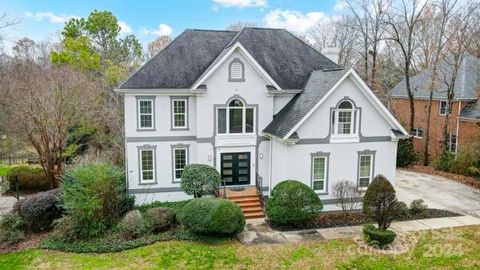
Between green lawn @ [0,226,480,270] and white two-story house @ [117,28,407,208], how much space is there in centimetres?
456

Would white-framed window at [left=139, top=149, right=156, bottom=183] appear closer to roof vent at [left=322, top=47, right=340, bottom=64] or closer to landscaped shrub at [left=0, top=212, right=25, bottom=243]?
landscaped shrub at [left=0, top=212, right=25, bottom=243]

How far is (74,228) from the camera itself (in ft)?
48.8

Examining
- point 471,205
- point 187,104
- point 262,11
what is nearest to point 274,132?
point 187,104

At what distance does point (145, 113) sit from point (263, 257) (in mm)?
9791

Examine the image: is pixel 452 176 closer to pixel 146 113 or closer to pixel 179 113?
pixel 179 113

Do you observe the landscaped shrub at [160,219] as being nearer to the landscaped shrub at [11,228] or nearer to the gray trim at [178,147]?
the gray trim at [178,147]

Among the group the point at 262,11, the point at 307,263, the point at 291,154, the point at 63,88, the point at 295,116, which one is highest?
the point at 262,11

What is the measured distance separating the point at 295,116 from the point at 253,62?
3.55 meters

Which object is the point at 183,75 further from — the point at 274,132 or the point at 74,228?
the point at 74,228

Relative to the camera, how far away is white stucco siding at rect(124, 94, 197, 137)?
18.1 metres

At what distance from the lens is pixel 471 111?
91.6ft

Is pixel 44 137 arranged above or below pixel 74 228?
above

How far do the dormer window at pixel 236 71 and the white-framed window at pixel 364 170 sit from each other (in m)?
7.53

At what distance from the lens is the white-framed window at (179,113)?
61.1 ft
